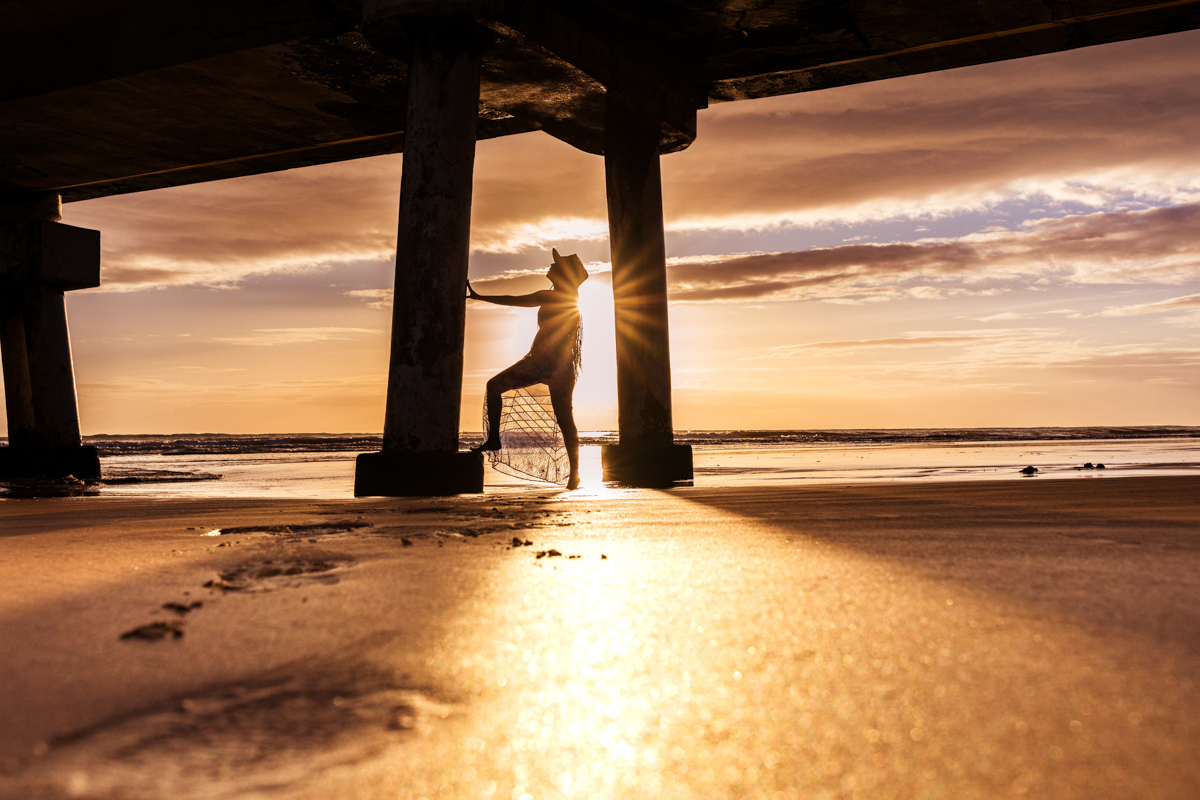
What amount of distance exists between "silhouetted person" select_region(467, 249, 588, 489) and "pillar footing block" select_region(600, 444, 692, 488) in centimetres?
82

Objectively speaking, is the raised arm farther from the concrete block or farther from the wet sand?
the concrete block

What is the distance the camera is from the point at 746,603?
72.8 inches

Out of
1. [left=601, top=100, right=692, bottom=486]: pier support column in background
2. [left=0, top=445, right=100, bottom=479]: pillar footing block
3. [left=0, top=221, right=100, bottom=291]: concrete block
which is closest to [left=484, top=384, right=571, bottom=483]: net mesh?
[left=601, top=100, right=692, bottom=486]: pier support column in background

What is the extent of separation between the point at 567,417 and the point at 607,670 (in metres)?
6.10

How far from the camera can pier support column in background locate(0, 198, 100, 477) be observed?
11484 mm

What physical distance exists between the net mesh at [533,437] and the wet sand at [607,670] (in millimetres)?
4899

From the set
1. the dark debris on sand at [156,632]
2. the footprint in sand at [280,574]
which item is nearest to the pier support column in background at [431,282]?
the footprint in sand at [280,574]

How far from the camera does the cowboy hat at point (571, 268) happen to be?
7.50 m

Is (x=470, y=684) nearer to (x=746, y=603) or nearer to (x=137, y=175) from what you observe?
(x=746, y=603)

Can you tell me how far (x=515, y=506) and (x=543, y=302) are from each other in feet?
10.4

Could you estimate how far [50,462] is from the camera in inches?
452

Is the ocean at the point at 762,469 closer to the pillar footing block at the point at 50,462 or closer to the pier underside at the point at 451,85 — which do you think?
the pillar footing block at the point at 50,462

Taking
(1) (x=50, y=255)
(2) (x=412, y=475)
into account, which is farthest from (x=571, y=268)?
(1) (x=50, y=255)

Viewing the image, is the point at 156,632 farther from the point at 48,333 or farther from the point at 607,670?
the point at 48,333
